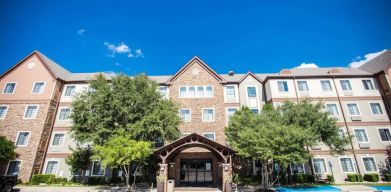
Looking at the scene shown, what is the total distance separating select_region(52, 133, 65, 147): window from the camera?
27016 mm

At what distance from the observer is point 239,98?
94.3ft

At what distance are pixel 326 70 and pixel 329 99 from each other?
623 cm

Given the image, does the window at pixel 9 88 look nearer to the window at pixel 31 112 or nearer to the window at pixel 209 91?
the window at pixel 31 112

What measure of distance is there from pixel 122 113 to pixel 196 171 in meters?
11.1

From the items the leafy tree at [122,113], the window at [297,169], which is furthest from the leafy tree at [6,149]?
the window at [297,169]

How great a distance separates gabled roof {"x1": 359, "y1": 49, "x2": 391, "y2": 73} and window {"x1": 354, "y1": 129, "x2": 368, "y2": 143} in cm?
872

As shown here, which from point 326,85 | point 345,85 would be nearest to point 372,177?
point 345,85

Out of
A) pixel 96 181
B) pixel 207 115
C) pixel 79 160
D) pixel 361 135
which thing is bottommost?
pixel 96 181

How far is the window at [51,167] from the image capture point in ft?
84.4

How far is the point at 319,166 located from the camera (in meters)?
25.5

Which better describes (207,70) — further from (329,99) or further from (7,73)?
(7,73)

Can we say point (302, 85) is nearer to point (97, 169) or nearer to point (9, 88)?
point (97, 169)

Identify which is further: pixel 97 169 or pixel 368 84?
pixel 368 84

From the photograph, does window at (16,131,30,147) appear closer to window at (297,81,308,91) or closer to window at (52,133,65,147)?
window at (52,133,65,147)
